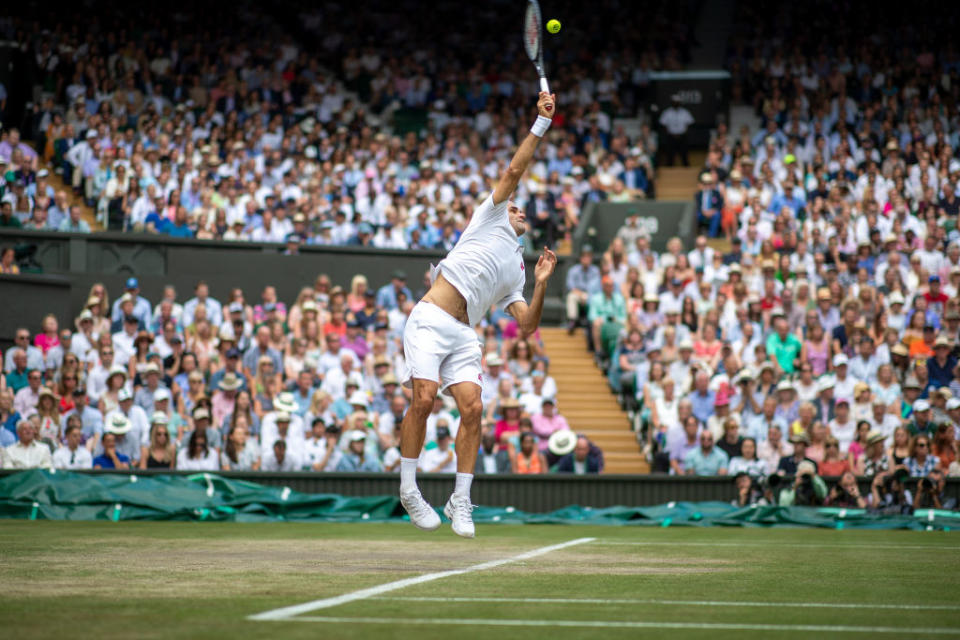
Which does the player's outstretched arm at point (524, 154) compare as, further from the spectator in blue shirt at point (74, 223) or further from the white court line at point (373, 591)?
the spectator in blue shirt at point (74, 223)

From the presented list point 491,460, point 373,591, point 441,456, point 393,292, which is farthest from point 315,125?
point 373,591

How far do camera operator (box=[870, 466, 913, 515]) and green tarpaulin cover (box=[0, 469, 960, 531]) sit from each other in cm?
48

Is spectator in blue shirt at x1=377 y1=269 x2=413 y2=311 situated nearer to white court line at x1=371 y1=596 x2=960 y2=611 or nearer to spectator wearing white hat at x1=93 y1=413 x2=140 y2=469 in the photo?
spectator wearing white hat at x1=93 y1=413 x2=140 y2=469

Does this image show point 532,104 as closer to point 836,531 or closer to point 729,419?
point 729,419

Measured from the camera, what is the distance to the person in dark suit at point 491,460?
17.2 meters

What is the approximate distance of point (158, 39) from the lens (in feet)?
97.2

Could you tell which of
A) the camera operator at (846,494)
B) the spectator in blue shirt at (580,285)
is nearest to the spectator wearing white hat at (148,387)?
the spectator in blue shirt at (580,285)

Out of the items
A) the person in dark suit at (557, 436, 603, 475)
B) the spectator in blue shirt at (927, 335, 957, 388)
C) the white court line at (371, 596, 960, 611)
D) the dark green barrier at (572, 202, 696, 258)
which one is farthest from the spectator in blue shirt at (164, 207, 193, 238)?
the white court line at (371, 596, 960, 611)

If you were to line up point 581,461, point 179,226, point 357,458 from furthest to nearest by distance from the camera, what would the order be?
point 179,226 → point 581,461 → point 357,458

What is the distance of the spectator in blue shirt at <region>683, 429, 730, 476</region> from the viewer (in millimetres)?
16984

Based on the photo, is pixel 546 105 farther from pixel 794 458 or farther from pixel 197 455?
pixel 197 455

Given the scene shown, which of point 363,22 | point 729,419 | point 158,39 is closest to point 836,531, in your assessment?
point 729,419

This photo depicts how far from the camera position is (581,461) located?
17.4 meters

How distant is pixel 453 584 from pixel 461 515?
→ 209 centimetres
